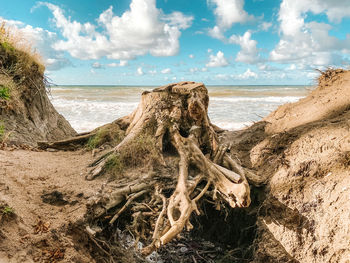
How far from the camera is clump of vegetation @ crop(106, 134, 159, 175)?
13.0ft

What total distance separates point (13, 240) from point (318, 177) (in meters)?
3.54

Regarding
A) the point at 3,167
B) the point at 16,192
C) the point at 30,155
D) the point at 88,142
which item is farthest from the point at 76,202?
the point at 88,142

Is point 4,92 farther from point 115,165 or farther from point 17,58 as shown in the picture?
point 115,165

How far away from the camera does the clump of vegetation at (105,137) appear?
5.11m

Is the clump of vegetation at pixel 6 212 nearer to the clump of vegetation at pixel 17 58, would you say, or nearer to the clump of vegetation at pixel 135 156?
the clump of vegetation at pixel 135 156

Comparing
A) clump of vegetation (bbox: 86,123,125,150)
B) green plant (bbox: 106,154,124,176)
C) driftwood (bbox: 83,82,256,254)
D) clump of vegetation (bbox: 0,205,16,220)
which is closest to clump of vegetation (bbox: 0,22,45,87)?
clump of vegetation (bbox: 86,123,125,150)

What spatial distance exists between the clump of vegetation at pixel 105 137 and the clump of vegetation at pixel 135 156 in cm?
94

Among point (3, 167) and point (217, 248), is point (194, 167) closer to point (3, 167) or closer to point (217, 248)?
point (217, 248)

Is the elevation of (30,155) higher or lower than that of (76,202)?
higher

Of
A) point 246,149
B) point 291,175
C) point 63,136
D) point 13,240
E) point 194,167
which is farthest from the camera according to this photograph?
point 63,136

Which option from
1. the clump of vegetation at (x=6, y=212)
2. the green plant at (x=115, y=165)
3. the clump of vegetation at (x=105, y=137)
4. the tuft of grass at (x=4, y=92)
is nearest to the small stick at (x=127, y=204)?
the green plant at (x=115, y=165)

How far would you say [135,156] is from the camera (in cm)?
412

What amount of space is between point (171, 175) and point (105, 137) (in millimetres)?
1961

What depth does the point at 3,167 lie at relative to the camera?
3359 mm
